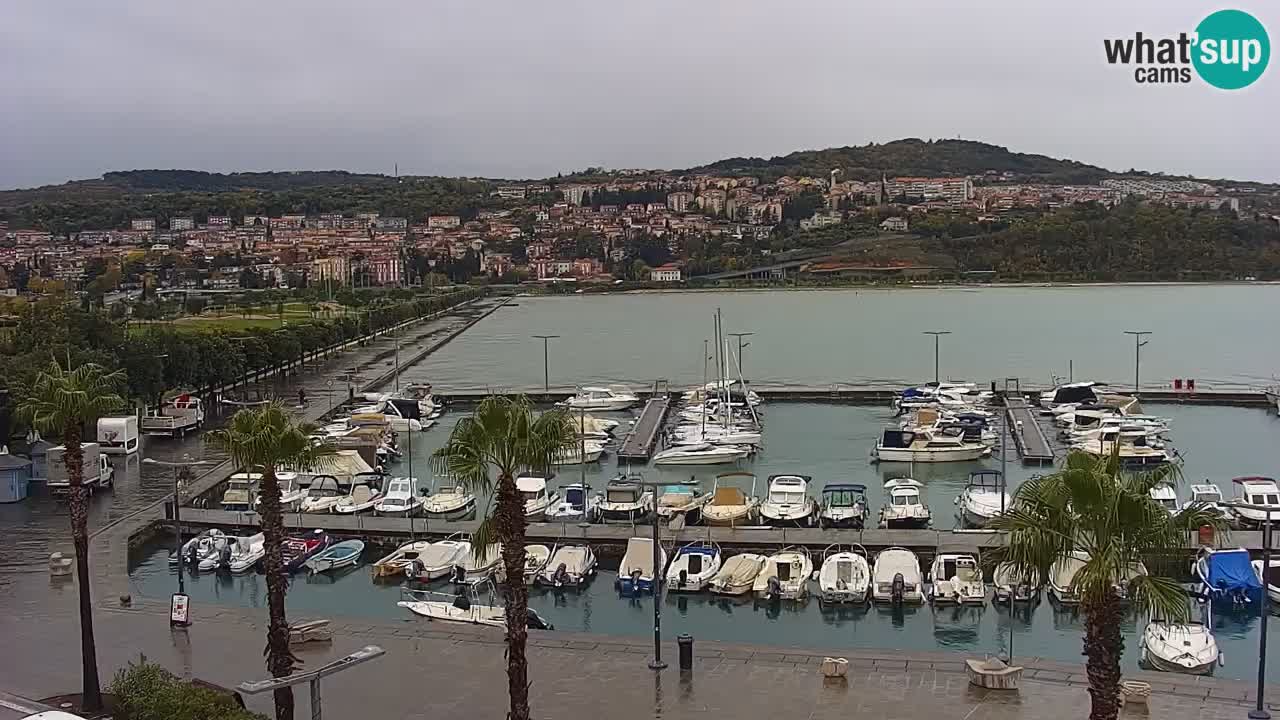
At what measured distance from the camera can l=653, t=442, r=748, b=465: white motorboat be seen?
2512cm

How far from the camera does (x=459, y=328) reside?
67.8 m

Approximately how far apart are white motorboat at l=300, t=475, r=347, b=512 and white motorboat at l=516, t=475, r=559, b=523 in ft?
9.88

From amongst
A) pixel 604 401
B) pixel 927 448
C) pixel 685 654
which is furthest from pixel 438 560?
pixel 604 401

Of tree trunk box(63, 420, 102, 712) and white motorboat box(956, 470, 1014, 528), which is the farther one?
white motorboat box(956, 470, 1014, 528)

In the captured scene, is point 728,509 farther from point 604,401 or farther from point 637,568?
point 604,401

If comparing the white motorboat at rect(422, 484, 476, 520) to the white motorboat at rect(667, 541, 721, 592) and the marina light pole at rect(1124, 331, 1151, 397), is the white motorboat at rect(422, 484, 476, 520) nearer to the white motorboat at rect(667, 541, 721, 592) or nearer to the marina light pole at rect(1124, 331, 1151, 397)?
the white motorboat at rect(667, 541, 721, 592)

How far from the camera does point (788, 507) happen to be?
18.0 m

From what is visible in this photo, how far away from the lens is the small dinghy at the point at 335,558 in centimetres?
1606

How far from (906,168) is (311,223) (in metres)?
86.3

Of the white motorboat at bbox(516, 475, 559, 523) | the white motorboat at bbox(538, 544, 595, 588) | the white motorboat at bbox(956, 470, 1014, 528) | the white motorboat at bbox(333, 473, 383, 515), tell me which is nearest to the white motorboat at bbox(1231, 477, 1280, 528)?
the white motorboat at bbox(956, 470, 1014, 528)

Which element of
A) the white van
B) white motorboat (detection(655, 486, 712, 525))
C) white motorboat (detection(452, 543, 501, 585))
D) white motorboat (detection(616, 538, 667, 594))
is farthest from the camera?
the white van

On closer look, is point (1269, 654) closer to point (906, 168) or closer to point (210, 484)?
point (210, 484)

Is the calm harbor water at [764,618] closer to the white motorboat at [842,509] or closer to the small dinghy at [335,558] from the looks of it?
the small dinghy at [335,558]

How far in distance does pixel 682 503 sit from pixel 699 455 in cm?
664
